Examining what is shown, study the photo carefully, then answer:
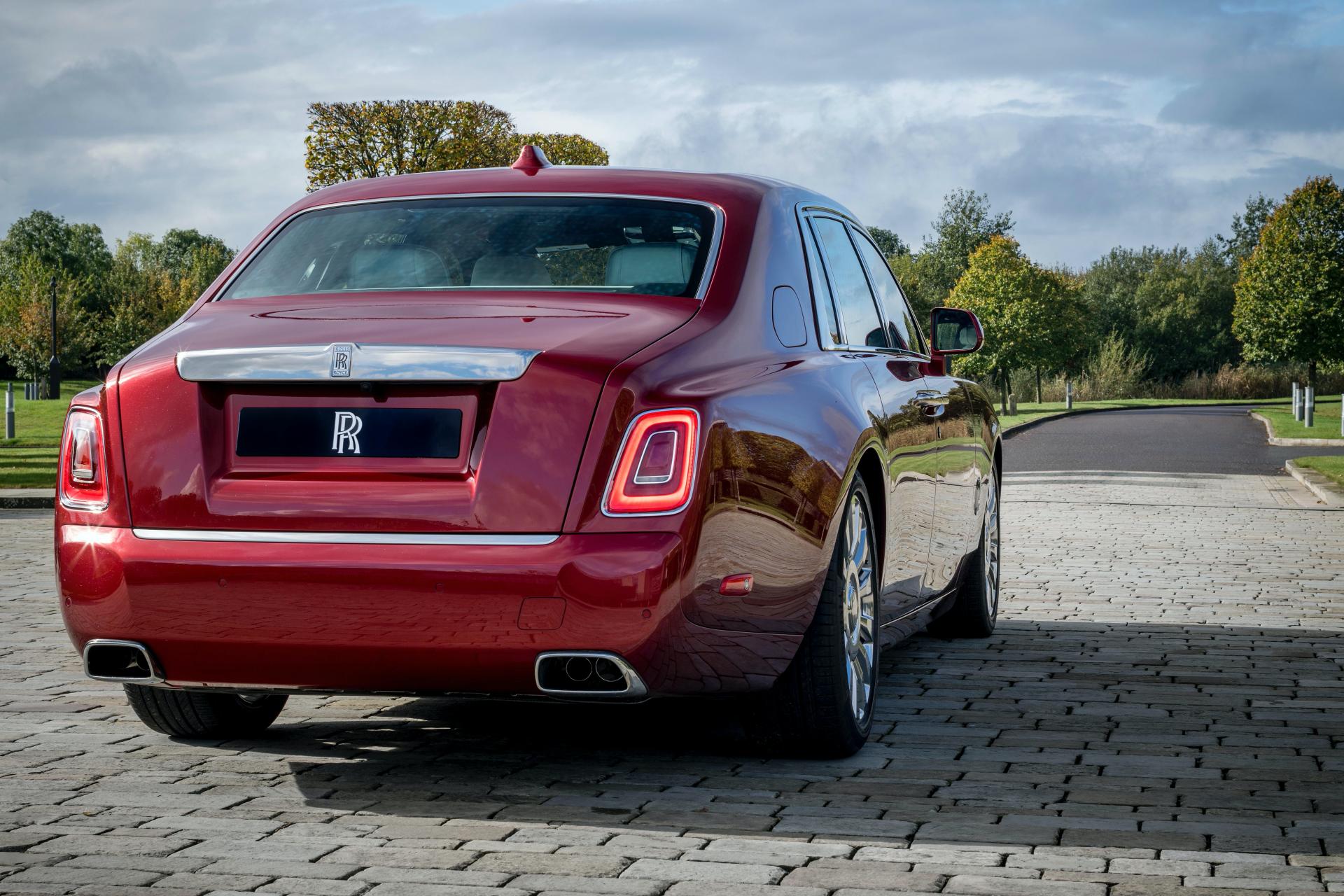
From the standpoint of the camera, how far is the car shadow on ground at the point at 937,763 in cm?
432

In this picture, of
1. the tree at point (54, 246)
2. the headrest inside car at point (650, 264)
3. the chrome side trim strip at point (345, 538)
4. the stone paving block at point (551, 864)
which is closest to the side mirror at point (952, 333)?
the headrest inside car at point (650, 264)

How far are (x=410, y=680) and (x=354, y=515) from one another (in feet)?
1.51

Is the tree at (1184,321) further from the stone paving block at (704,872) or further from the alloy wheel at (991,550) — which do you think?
the stone paving block at (704,872)

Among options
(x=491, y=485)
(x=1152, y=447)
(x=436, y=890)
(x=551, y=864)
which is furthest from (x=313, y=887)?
Result: (x=1152, y=447)

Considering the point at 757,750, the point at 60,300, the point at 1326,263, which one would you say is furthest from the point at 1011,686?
the point at 60,300

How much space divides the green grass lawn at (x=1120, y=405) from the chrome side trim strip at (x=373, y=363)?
116 ft

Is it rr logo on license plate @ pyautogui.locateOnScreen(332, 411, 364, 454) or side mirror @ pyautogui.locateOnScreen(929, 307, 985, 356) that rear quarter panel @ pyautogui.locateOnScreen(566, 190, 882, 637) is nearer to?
rr logo on license plate @ pyautogui.locateOnScreen(332, 411, 364, 454)

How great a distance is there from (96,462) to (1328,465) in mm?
20259

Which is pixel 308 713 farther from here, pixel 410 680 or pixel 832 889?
pixel 832 889

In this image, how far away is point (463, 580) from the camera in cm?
407

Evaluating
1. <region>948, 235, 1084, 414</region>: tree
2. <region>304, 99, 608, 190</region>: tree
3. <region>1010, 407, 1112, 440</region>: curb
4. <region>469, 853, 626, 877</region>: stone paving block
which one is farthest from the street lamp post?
<region>469, 853, 626, 877</region>: stone paving block

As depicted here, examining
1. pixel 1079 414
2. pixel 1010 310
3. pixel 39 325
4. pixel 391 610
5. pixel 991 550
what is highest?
pixel 39 325

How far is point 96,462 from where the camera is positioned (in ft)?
14.6

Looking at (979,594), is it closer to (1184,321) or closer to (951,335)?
(951,335)
